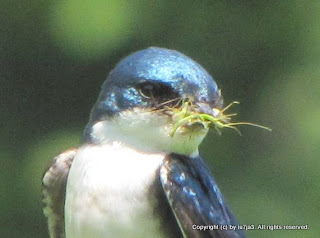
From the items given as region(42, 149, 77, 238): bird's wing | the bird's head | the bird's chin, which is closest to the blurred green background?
region(42, 149, 77, 238): bird's wing

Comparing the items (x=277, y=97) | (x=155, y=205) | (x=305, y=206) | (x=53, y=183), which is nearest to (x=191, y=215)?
(x=155, y=205)

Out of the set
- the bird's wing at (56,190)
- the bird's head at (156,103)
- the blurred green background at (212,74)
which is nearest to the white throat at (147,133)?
the bird's head at (156,103)

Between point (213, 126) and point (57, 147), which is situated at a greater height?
point (213, 126)

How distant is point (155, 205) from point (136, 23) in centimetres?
222

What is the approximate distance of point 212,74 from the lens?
19.3 ft

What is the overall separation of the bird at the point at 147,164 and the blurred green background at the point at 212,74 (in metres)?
1.78

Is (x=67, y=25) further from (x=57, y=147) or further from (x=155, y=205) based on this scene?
(x=155, y=205)

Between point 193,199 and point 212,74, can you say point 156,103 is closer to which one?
point 193,199

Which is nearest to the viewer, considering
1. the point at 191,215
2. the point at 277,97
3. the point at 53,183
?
the point at 191,215

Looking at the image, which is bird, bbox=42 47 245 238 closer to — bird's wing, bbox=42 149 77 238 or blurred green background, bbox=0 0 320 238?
bird's wing, bbox=42 149 77 238

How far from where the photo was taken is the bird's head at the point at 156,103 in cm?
355

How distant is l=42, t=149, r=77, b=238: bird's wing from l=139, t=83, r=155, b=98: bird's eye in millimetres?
285

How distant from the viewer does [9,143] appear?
5.98 metres

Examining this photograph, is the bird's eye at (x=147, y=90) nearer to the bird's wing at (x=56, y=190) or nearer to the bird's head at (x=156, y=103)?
the bird's head at (x=156, y=103)
